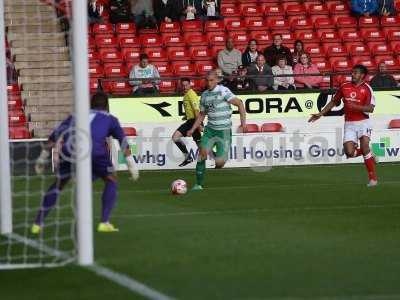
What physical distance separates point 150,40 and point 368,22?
217 inches

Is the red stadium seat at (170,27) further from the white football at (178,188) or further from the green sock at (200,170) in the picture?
the white football at (178,188)

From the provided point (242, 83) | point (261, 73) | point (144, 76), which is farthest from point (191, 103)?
point (261, 73)

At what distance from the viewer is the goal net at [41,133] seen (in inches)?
432

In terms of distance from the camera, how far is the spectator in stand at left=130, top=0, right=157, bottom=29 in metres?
28.7

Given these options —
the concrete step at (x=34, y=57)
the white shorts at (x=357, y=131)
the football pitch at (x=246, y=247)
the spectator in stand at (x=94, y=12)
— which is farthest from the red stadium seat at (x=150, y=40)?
the white shorts at (x=357, y=131)

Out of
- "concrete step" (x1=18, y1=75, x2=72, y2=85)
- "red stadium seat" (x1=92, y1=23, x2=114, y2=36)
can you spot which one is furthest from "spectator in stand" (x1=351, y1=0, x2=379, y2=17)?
"concrete step" (x1=18, y1=75, x2=72, y2=85)

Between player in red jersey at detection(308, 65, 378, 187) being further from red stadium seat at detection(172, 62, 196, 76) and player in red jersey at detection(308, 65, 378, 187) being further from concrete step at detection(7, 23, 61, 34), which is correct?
red stadium seat at detection(172, 62, 196, 76)

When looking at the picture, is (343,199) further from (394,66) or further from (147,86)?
(394,66)

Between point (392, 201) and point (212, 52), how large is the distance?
12108 millimetres

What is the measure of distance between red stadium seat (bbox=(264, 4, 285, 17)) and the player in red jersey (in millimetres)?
9719

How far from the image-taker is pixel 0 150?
543 inches

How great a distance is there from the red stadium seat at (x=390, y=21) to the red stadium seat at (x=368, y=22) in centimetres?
15

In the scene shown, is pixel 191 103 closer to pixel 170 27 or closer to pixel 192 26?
pixel 170 27

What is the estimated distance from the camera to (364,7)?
30344 millimetres
